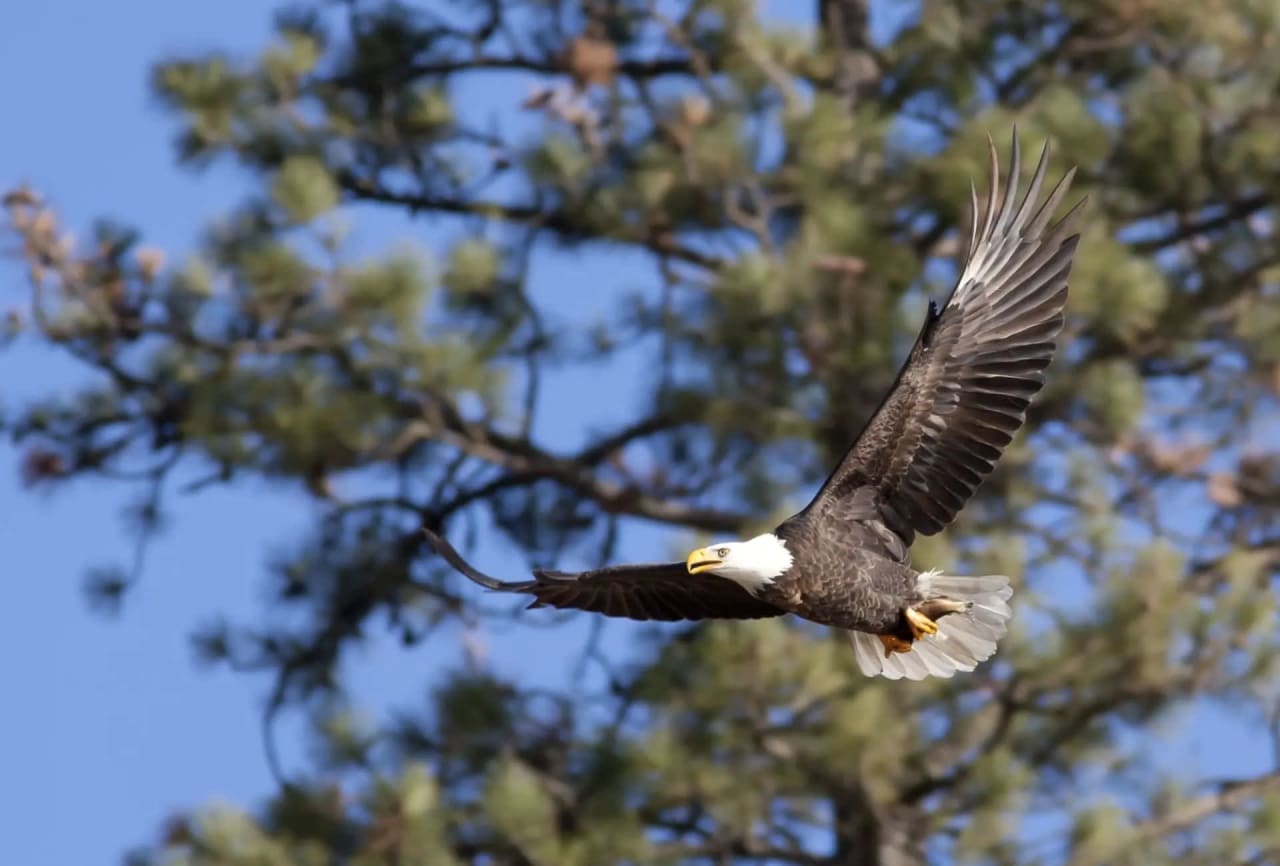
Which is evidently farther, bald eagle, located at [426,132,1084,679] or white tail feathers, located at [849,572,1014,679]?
white tail feathers, located at [849,572,1014,679]

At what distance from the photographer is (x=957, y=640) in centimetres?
642

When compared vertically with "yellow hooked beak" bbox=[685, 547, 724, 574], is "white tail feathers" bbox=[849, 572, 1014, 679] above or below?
above

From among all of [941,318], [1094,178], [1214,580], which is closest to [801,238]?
[1094,178]

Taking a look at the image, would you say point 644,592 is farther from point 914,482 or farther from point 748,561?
A: point 914,482

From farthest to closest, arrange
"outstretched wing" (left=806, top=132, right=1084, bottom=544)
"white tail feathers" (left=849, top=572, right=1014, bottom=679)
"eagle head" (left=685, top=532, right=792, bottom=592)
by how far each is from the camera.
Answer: "white tail feathers" (left=849, top=572, right=1014, bottom=679) → "outstretched wing" (left=806, top=132, right=1084, bottom=544) → "eagle head" (left=685, top=532, right=792, bottom=592)

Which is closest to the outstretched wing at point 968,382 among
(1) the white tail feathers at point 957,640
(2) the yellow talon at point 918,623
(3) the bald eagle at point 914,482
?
(3) the bald eagle at point 914,482

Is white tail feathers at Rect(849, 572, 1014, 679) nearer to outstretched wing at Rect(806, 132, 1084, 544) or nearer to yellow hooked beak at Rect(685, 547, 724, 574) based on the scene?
outstretched wing at Rect(806, 132, 1084, 544)

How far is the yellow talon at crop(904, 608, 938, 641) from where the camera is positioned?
605cm

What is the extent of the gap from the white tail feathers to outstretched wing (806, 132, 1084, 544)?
0.93 ft

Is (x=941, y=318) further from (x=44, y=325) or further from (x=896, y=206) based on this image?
(x=44, y=325)

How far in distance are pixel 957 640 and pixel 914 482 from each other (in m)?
0.54

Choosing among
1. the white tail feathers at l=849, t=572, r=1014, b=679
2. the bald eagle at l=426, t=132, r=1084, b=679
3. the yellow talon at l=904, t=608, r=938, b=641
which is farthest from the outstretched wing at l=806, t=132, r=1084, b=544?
the white tail feathers at l=849, t=572, r=1014, b=679

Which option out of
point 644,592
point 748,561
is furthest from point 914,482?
point 644,592

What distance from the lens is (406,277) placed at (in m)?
8.52
